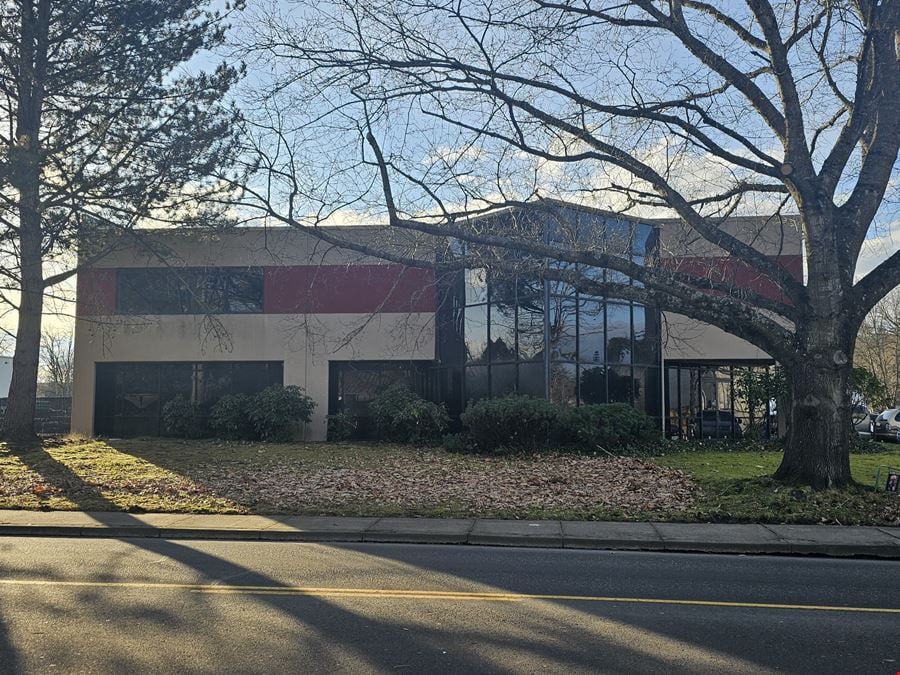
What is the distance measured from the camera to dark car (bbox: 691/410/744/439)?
2788 centimetres

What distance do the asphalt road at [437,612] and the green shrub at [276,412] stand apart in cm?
1416

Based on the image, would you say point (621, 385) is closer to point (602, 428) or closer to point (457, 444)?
point (602, 428)

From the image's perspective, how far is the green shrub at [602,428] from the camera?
20.4m

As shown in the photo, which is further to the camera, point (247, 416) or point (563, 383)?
point (247, 416)

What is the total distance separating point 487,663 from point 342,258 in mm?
22028

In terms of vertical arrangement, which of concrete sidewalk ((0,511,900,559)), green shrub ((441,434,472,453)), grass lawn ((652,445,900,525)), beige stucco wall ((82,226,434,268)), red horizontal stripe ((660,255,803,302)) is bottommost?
concrete sidewalk ((0,511,900,559))

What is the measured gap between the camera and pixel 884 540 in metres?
10.2

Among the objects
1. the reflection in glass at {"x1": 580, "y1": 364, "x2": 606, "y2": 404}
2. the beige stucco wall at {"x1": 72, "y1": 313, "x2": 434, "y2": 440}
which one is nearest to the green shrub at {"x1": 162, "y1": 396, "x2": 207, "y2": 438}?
the beige stucco wall at {"x1": 72, "y1": 313, "x2": 434, "y2": 440}

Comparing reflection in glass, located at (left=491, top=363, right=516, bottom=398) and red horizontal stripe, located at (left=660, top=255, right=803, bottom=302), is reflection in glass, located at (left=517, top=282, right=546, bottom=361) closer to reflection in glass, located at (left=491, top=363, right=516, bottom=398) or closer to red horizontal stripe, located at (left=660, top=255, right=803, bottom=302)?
reflection in glass, located at (left=491, top=363, right=516, bottom=398)

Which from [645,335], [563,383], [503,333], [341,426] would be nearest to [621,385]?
Result: [645,335]

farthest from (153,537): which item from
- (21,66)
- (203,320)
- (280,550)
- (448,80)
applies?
(203,320)

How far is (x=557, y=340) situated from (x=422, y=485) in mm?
8737

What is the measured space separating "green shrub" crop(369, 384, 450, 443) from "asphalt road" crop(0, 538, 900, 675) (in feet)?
43.9

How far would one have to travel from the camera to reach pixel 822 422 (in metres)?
13.3
